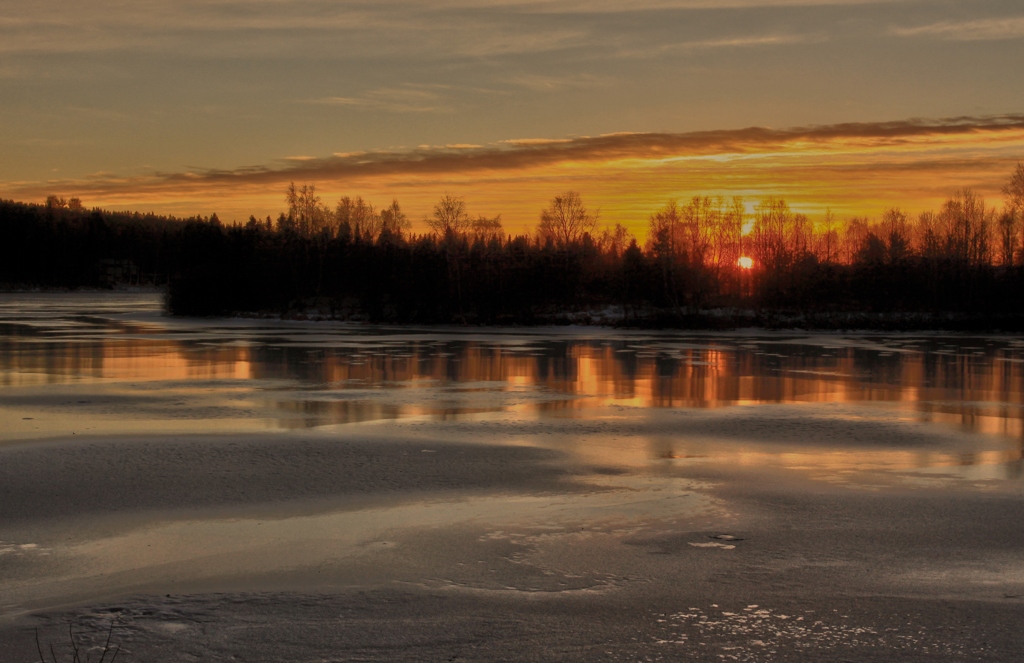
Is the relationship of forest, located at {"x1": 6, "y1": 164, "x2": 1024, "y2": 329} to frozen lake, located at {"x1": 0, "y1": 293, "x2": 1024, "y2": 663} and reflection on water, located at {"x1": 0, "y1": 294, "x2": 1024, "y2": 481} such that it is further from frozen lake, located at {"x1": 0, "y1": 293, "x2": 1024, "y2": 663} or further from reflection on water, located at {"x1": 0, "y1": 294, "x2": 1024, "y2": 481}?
frozen lake, located at {"x1": 0, "y1": 293, "x2": 1024, "y2": 663}

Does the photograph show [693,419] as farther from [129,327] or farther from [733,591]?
[129,327]

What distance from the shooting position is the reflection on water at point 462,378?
14.7 metres

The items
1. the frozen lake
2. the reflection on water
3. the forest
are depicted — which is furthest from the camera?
the forest

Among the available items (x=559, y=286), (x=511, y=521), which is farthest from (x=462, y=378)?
(x=559, y=286)

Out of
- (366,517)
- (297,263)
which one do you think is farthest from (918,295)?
(366,517)

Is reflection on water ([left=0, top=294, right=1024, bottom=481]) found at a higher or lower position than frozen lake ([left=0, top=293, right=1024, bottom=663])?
higher

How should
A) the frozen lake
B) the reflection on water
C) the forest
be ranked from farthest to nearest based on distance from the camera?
1. the forest
2. the reflection on water
3. the frozen lake

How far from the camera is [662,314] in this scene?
1767 inches

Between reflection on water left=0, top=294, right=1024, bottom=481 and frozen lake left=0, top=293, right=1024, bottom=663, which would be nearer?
frozen lake left=0, top=293, right=1024, bottom=663

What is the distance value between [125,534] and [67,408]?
8.21 meters

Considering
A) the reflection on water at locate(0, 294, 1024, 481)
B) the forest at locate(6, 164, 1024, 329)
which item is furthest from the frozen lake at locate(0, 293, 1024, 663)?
the forest at locate(6, 164, 1024, 329)

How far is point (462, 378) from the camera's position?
2033 centimetres

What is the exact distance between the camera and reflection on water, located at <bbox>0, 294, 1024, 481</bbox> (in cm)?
1471

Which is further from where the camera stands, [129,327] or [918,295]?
[918,295]
